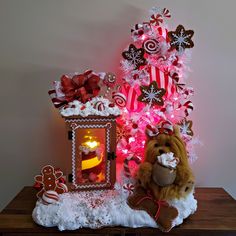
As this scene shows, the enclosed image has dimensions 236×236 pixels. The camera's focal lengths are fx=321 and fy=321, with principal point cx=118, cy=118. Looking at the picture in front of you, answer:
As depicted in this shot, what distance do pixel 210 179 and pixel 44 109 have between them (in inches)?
32.2

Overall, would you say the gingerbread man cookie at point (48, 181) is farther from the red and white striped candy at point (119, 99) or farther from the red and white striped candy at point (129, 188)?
the red and white striped candy at point (119, 99)

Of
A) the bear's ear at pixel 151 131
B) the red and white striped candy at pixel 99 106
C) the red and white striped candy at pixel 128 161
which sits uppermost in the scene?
the red and white striped candy at pixel 99 106

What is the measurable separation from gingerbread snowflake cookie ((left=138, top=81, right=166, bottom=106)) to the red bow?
175mm

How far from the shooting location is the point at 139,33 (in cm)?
125

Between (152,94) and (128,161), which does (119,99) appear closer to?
(152,94)

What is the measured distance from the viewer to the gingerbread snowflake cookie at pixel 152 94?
3.93ft

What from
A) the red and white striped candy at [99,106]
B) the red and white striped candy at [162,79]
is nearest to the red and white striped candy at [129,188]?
the red and white striped candy at [99,106]

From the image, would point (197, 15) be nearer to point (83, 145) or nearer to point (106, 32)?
point (106, 32)

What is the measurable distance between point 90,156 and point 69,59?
0.45 metres

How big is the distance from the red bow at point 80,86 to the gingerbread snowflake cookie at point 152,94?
18 centimetres

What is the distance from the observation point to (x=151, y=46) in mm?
1237

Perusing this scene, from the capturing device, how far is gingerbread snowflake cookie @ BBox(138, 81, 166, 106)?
1.20 meters

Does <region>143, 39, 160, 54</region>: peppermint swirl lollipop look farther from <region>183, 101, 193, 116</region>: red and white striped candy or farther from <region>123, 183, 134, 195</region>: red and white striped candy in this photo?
<region>123, 183, 134, 195</region>: red and white striped candy

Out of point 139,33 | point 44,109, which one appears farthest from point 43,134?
point 139,33
